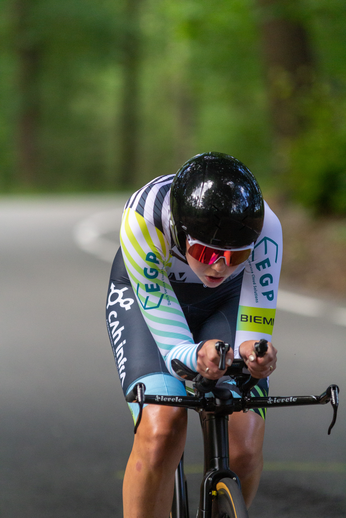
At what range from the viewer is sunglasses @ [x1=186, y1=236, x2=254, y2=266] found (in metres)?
2.44

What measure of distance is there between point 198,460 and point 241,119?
30066 mm

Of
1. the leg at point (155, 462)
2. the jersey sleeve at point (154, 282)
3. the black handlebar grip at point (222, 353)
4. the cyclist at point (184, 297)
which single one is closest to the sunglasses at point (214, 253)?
the cyclist at point (184, 297)

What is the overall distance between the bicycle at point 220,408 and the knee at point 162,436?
11cm

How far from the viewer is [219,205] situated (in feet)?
7.77

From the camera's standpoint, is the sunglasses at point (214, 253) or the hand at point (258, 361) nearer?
the hand at point (258, 361)

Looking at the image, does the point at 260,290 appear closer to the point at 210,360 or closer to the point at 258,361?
the point at 258,361

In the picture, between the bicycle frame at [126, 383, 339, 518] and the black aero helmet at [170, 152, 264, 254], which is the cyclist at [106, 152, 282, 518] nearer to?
Answer: the black aero helmet at [170, 152, 264, 254]

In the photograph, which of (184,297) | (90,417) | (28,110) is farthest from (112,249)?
(28,110)

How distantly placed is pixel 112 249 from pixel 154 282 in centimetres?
1096

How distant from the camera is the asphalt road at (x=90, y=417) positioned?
12.8ft

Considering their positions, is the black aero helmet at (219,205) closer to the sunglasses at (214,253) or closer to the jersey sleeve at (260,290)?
the sunglasses at (214,253)

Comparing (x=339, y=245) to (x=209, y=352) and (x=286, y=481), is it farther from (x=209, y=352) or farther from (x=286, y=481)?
(x=209, y=352)

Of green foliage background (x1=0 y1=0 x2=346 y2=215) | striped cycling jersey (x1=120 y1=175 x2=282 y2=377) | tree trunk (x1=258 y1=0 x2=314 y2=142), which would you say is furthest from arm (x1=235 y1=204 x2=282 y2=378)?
tree trunk (x1=258 y1=0 x2=314 y2=142)

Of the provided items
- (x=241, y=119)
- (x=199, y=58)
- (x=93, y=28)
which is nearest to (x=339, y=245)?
(x=199, y=58)
